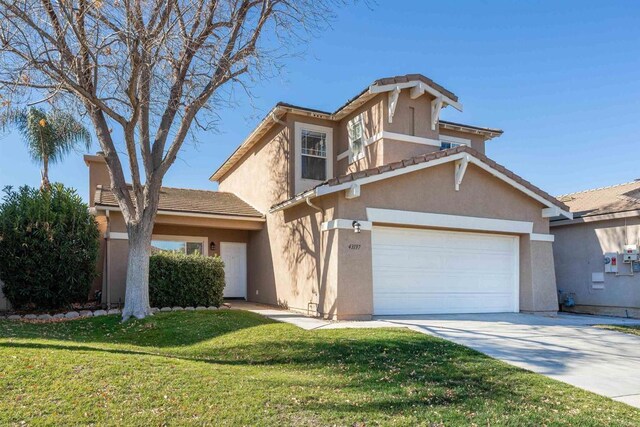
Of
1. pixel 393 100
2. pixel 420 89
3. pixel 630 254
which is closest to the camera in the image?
pixel 393 100

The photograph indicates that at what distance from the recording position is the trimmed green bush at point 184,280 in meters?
12.2

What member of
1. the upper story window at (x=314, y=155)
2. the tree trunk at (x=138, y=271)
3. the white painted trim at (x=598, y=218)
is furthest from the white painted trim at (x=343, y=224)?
the white painted trim at (x=598, y=218)

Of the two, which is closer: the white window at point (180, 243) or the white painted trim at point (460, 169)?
the white painted trim at point (460, 169)

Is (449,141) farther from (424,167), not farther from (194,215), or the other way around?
(194,215)

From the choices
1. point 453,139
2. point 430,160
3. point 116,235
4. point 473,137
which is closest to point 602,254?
point 473,137

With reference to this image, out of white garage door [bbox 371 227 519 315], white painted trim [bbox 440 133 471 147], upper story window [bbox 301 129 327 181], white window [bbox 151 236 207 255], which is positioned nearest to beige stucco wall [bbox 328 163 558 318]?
white garage door [bbox 371 227 519 315]

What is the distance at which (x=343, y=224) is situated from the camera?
1099 centimetres

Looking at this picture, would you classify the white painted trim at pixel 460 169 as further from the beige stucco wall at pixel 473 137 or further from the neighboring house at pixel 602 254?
the neighboring house at pixel 602 254

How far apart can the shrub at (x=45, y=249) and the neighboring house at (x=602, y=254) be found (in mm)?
15117

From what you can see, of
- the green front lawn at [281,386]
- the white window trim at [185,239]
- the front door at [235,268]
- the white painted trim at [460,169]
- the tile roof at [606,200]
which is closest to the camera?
the green front lawn at [281,386]

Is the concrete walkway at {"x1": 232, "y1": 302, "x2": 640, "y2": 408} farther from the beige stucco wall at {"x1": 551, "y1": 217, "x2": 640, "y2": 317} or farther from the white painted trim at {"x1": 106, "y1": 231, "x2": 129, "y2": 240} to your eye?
the white painted trim at {"x1": 106, "y1": 231, "x2": 129, "y2": 240}

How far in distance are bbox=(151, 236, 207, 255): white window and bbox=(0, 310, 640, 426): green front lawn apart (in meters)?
8.20

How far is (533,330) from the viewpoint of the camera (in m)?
10.2

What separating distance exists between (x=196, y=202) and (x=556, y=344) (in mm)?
11942
